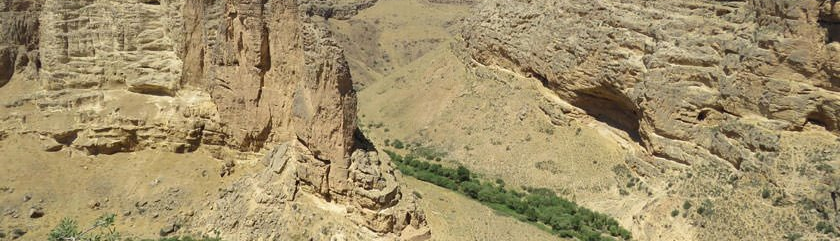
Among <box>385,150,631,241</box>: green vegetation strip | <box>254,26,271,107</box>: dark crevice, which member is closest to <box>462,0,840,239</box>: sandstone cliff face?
<box>385,150,631,241</box>: green vegetation strip

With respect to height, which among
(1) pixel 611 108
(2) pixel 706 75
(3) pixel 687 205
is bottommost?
(3) pixel 687 205

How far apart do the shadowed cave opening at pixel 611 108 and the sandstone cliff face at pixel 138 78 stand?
83.5 ft

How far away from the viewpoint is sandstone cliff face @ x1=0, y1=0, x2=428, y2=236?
35188 mm

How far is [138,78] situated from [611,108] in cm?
3263

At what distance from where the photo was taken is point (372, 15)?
120 m

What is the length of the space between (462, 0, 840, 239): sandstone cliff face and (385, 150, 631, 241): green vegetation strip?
19.4 feet

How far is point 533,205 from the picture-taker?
4644cm

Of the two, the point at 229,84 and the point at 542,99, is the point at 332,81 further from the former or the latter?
the point at 542,99

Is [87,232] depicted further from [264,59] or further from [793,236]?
[793,236]

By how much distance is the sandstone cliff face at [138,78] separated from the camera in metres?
35.2

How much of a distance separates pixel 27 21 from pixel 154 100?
802 cm

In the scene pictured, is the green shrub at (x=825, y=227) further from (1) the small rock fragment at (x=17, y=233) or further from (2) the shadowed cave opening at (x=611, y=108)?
(1) the small rock fragment at (x=17, y=233)

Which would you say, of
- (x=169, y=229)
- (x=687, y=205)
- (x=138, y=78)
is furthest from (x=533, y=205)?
(x=138, y=78)

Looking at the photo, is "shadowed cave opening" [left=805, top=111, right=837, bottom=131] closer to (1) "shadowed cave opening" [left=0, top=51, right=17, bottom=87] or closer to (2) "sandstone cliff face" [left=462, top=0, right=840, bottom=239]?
(2) "sandstone cliff face" [left=462, top=0, right=840, bottom=239]
